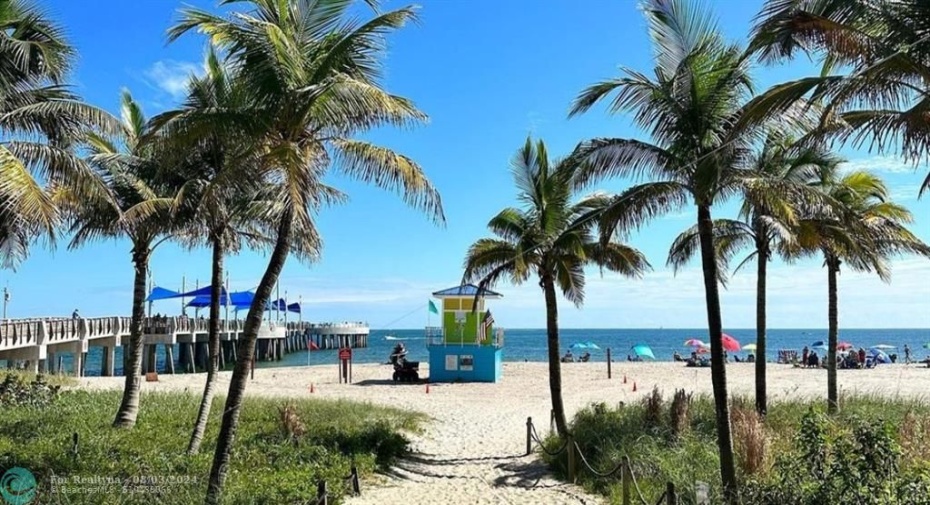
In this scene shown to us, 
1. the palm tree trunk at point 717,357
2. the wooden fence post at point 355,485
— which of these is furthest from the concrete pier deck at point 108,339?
the palm tree trunk at point 717,357

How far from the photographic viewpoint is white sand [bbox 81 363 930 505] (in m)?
10.7

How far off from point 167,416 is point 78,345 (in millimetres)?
26739

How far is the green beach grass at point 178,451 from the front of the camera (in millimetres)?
8609

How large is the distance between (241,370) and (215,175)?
4.83 meters

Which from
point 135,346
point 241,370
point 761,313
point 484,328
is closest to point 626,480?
point 241,370

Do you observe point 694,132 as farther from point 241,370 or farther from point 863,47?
point 241,370

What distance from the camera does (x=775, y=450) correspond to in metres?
9.49

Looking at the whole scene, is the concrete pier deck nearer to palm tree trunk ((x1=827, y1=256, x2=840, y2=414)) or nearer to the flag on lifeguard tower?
the flag on lifeguard tower

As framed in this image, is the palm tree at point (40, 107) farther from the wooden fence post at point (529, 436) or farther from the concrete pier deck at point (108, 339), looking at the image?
the wooden fence post at point (529, 436)

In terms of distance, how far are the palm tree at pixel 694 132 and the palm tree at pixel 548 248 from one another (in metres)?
3.75

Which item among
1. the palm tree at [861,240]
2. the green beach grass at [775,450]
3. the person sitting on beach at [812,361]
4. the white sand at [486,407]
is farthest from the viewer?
the person sitting on beach at [812,361]

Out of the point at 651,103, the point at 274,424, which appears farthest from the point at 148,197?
the point at 651,103

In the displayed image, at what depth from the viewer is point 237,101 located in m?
8.54

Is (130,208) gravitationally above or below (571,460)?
above
